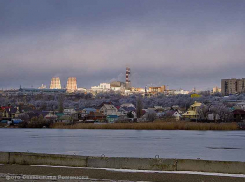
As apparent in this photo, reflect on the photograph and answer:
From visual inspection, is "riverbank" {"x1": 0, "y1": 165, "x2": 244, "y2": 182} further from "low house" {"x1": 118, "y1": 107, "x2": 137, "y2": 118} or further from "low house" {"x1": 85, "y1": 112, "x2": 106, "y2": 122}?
"low house" {"x1": 118, "y1": 107, "x2": 137, "y2": 118}

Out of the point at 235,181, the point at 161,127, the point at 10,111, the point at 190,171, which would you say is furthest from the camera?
the point at 10,111

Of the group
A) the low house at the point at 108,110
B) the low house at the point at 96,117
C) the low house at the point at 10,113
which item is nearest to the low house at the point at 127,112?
the low house at the point at 108,110

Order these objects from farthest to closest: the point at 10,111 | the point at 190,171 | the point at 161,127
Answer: the point at 10,111, the point at 161,127, the point at 190,171

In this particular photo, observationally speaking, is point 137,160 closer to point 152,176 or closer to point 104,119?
point 152,176

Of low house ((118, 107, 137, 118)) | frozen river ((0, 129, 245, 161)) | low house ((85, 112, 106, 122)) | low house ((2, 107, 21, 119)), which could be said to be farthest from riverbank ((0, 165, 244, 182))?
low house ((2, 107, 21, 119))

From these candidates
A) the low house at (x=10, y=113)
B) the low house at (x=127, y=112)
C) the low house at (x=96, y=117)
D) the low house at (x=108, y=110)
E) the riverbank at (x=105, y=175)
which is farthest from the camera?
the low house at (x=108, y=110)

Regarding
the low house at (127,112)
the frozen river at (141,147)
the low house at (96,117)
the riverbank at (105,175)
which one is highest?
the low house at (127,112)

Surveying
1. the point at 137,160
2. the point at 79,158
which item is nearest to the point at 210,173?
the point at 137,160

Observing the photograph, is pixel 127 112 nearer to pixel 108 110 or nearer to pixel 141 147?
pixel 108 110

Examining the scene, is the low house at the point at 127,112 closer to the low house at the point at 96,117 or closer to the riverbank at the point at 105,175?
the low house at the point at 96,117

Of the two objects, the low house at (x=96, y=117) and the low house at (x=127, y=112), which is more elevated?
the low house at (x=127, y=112)

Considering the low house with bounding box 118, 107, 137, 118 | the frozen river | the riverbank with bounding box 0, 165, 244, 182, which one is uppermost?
the low house with bounding box 118, 107, 137, 118

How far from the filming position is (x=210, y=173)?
1015cm

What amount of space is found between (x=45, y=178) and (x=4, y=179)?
33.6 inches
